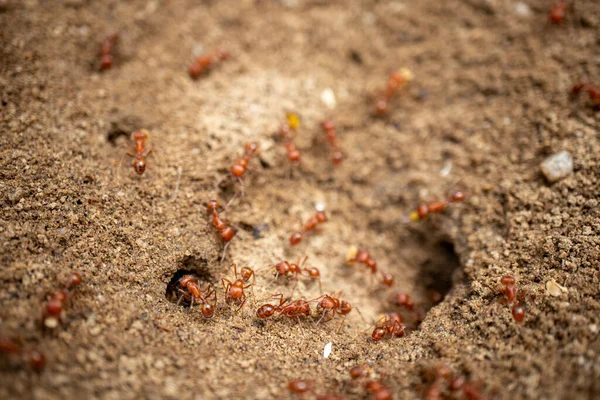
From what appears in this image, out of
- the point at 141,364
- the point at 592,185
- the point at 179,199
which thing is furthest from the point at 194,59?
the point at 592,185

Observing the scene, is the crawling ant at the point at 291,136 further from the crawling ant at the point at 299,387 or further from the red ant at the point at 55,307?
the red ant at the point at 55,307

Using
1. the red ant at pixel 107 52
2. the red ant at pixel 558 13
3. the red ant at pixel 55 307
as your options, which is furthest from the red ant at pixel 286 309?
the red ant at pixel 558 13

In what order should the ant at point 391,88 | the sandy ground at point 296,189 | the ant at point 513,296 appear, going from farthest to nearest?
the ant at point 391,88
the ant at point 513,296
the sandy ground at point 296,189

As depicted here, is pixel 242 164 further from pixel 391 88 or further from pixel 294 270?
pixel 391 88

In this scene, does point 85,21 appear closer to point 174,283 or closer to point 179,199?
point 179,199

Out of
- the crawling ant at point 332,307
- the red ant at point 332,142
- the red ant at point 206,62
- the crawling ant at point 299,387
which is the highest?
the red ant at point 206,62

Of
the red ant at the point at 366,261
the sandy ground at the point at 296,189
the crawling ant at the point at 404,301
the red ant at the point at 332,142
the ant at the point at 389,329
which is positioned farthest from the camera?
the red ant at the point at 332,142
